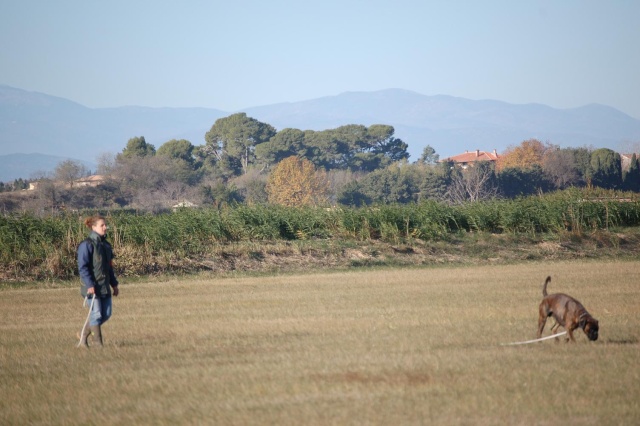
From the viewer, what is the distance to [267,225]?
33031mm

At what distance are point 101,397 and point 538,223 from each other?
29.5m

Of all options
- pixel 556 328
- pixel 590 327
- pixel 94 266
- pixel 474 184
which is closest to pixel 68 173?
pixel 474 184

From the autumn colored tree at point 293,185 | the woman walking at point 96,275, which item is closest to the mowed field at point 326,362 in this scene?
the woman walking at point 96,275

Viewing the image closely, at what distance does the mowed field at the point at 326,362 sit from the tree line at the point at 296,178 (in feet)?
218

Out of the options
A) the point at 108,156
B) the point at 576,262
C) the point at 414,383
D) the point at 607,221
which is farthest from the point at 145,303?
the point at 108,156

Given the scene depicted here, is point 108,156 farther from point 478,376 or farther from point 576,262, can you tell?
point 478,376

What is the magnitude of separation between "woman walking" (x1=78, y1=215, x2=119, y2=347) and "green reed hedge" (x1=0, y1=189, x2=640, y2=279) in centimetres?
1440

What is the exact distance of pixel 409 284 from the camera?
881 inches

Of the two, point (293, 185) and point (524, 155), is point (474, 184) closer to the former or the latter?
point (293, 185)

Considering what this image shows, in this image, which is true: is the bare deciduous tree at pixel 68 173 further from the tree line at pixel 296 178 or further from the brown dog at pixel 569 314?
the brown dog at pixel 569 314

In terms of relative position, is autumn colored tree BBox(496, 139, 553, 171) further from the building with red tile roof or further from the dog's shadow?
the dog's shadow

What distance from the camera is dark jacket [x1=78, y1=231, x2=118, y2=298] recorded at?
13250mm

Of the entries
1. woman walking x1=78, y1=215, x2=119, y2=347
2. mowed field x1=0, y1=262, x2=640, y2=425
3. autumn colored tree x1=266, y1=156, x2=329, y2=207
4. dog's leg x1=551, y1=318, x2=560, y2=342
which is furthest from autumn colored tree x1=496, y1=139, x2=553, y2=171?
woman walking x1=78, y1=215, x2=119, y2=347

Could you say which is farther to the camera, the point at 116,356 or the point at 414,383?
the point at 116,356
